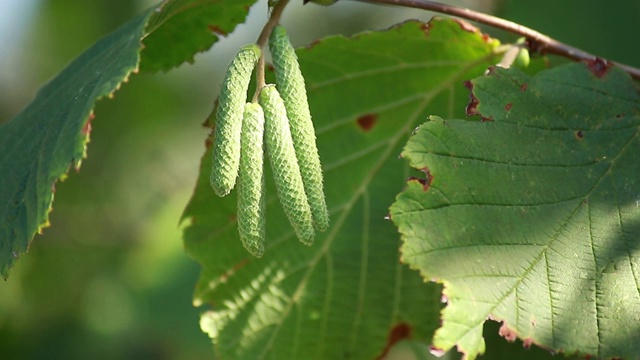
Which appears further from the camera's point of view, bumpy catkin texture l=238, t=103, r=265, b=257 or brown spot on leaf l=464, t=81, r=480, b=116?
brown spot on leaf l=464, t=81, r=480, b=116

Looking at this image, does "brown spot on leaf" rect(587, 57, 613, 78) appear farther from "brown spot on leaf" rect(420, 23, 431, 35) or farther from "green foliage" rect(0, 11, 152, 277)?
"green foliage" rect(0, 11, 152, 277)

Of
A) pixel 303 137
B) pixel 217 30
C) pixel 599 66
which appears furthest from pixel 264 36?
pixel 599 66

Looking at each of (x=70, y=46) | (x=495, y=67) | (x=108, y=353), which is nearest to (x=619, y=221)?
(x=495, y=67)

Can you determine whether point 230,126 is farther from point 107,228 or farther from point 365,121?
point 107,228

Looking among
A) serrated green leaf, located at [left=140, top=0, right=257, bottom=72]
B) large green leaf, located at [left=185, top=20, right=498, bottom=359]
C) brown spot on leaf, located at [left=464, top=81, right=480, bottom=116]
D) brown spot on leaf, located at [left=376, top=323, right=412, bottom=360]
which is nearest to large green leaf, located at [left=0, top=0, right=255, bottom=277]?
serrated green leaf, located at [left=140, top=0, right=257, bottom=72]

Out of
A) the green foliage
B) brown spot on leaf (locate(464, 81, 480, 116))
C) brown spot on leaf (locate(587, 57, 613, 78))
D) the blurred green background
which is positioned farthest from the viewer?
the blurred green background

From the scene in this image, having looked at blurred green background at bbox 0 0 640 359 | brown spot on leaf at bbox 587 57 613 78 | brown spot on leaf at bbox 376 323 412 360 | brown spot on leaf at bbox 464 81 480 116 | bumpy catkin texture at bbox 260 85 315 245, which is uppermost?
bumpy catkin texture at bbox 260 85 315 245

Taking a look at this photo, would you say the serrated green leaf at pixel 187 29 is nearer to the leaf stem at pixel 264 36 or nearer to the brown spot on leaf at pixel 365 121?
the leaf stem at pixel 264 36

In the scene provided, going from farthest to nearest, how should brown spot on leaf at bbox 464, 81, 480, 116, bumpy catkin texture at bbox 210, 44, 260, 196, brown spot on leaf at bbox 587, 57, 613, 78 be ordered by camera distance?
brown spot on leaf at bbox 587, 57, 613, 78, brown spot on leaf at bbox 464, 81, 480, 116, bumpy catkin texture at bbox 210, 44, 260, 196
